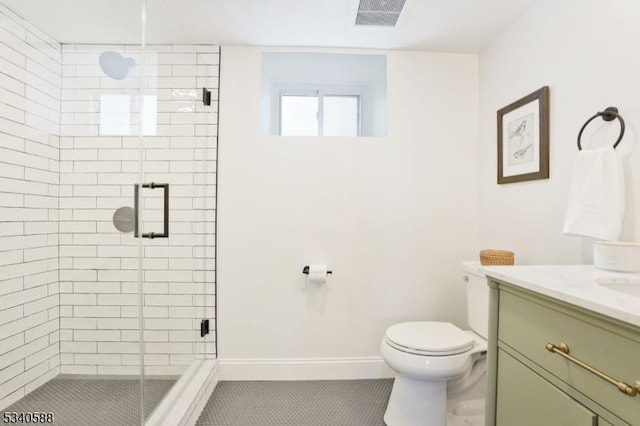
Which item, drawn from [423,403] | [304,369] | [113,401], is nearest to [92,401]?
[113,401]

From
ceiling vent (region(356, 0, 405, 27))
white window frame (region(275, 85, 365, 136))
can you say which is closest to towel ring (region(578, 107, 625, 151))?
ceiling vent (region(356, 0, 405, 27))

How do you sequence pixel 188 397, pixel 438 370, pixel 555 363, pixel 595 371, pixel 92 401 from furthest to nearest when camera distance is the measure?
1. pixel 188 397
2. pixel 92 401
3. pixel 438 370
4. pixel 555 363
5. pixel 595 371

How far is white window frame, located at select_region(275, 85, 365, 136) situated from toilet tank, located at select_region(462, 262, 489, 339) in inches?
49.9

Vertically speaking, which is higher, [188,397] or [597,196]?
[597,196]

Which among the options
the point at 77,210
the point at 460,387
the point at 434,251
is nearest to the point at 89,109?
the point at 77,210

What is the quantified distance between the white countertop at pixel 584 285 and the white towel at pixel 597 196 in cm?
18

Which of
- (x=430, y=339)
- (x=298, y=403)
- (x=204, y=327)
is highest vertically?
(x=430, y=339)

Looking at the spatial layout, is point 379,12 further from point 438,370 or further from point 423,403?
point 423,403

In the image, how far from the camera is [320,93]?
2283mm

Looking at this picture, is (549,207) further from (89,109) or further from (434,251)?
(89,109)

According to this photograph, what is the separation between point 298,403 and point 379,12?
228 cm

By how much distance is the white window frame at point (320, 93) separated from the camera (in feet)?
7.32

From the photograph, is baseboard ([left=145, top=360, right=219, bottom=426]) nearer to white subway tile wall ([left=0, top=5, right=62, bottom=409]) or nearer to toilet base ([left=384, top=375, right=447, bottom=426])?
white subway tile wall ([left=0, top=5, right=62, bottom=409])

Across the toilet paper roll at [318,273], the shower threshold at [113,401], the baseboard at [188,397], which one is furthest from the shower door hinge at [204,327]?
the toilet paper roll at [318,273]
